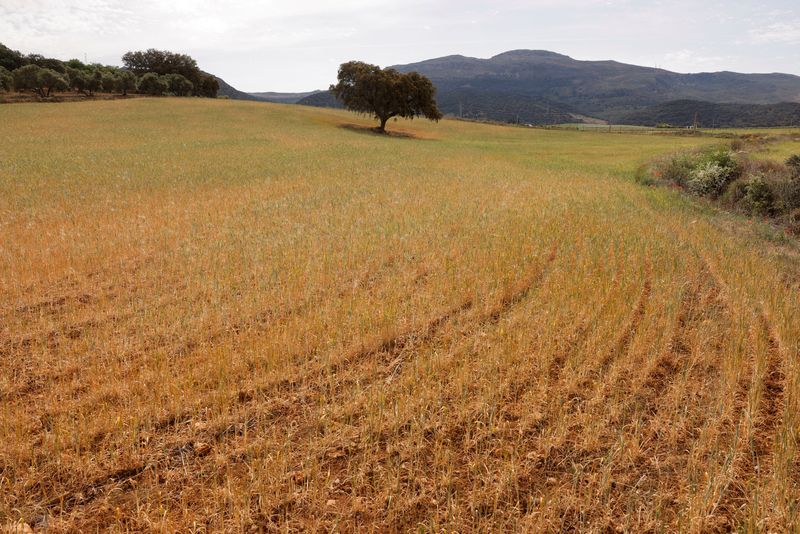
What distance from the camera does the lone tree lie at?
197 feet

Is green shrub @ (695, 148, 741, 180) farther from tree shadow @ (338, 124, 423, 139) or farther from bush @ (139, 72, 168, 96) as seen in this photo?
bush @ (139, 72, 168, 96)

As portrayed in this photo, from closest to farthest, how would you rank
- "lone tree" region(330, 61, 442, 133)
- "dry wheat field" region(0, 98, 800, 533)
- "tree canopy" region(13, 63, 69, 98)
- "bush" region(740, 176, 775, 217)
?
"dry wheat field" region(0, 98, 800, 533), "bush" region(740, 176, 775, 217), "lone tree" region(330, 61, 442, 133), "tree canopy" region(13, 63, 69, 98)

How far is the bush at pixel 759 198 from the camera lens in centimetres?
1781

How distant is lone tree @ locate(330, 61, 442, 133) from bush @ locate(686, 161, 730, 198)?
44768 millimetres

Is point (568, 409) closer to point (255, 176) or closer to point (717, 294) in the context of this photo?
point (717, 294)

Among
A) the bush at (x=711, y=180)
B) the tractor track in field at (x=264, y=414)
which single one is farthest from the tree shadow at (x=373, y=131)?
the tractor track in field at (x=264, y=414)

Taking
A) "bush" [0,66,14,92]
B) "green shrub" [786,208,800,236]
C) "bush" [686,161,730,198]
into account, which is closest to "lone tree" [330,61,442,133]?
"bush" [686,161,730,198]

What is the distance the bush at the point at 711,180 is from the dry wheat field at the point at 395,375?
8.63m

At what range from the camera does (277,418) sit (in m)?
4.95

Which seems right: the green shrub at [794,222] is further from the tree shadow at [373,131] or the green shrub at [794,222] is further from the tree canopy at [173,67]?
the tree canopy at [173,67]

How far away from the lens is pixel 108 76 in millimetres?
86688

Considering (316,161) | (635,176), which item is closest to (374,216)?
(316,161)

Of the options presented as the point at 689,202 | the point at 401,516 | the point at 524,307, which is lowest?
the point at 401,516

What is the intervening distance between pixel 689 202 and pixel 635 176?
418 inches
